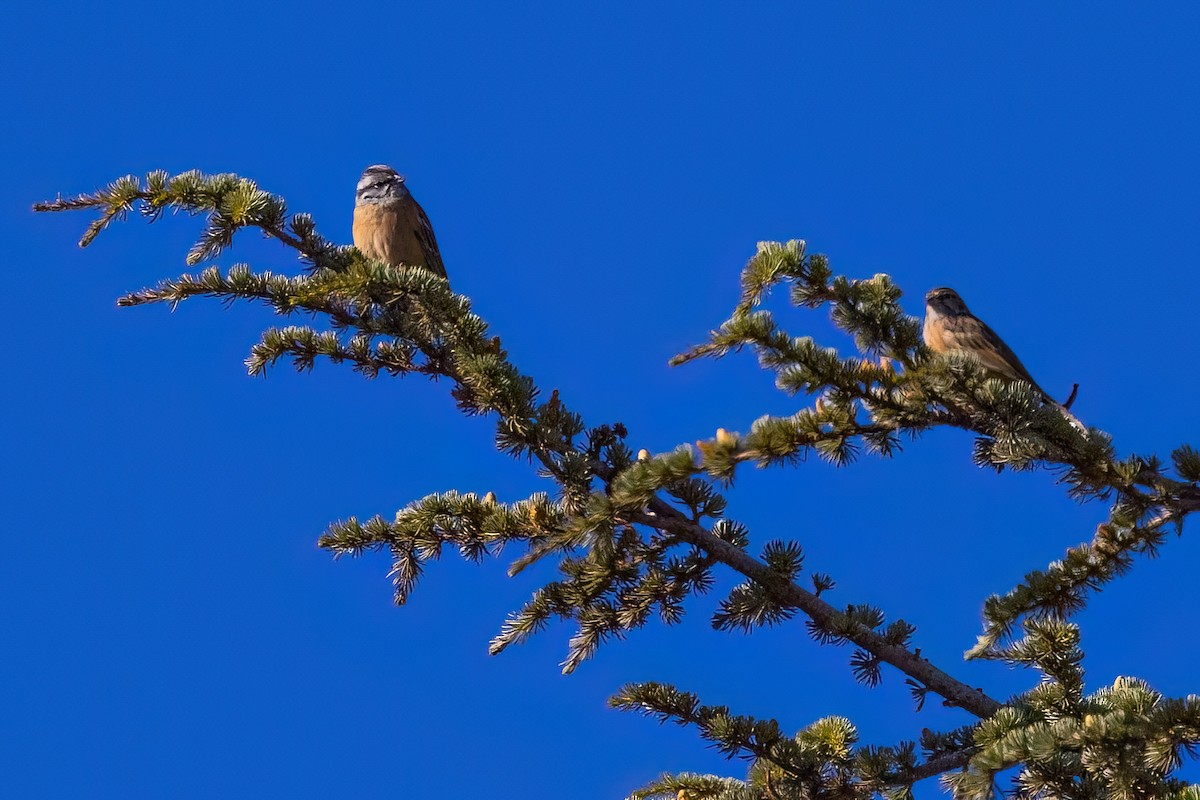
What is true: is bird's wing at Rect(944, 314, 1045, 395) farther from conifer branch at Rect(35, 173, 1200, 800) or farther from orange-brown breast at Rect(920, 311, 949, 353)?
conifer branch at Rect(35, 173, 1200, 800)

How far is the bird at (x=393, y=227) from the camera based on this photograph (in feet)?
27.7

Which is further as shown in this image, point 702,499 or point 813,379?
point 702,499

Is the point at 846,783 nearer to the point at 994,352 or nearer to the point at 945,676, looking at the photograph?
the point at 945,676

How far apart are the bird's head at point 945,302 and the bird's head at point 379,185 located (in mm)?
3895

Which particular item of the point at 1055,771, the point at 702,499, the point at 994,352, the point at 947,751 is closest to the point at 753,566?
the point at 702,499

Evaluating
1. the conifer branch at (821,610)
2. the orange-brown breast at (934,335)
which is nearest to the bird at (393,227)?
the orange-brown breast at (934,335)

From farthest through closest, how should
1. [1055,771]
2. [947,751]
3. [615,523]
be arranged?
[947,751] < [615,523] < [1055,771]

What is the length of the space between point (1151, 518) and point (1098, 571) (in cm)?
26

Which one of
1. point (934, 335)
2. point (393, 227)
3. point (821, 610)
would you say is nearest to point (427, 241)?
point (393, 227)

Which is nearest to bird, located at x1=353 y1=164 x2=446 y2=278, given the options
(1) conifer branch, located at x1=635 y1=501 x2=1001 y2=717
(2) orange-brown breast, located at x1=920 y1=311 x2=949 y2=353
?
(2) orange-brown breast, located at x1=920 y1=311 x2=949 y2=353

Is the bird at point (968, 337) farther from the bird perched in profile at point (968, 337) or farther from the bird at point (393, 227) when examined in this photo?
the bird at point (393, 227)

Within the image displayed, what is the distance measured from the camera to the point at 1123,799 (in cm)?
361

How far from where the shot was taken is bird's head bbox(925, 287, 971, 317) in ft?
26.9

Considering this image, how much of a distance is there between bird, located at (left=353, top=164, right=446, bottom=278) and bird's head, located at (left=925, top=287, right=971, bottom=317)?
351cm
